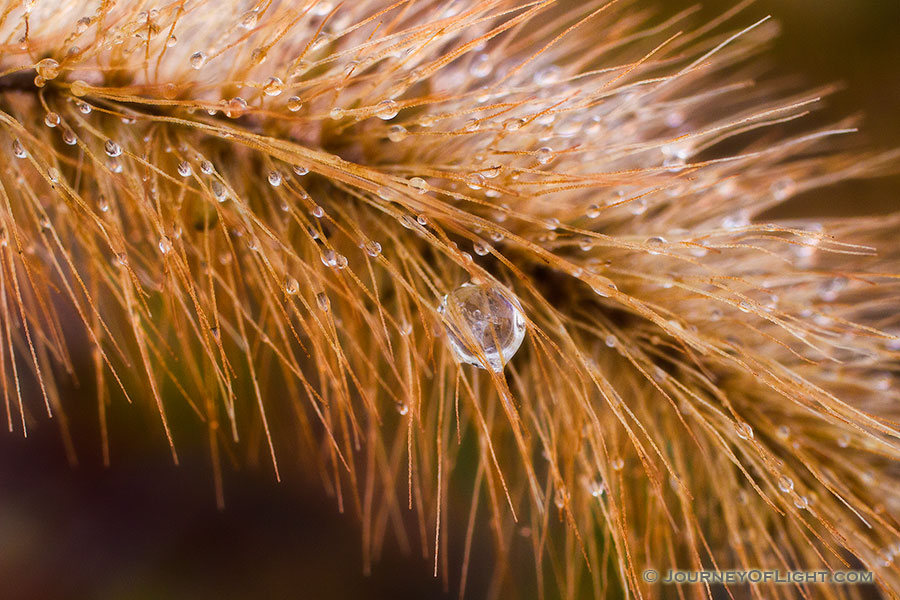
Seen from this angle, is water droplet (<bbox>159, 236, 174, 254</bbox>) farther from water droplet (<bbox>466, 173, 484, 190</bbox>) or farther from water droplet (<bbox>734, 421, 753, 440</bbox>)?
water droplet (<bbox>734, 421, 753, 440</bbox>)

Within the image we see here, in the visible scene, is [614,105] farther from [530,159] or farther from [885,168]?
[885,168]

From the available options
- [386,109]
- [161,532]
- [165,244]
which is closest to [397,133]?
[386,109]

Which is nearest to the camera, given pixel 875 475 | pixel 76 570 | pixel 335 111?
pixel 335 111

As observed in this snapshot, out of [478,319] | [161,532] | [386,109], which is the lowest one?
[161,532]

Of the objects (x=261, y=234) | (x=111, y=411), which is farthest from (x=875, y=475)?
(x=111, y=411)

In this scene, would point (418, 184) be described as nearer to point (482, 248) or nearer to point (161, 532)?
point (482, 248)

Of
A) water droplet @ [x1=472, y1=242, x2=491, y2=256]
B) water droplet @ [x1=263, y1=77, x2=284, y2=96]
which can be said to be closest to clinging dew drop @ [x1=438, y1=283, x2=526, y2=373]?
water droplet @ [x1=472, y1=242, x2=491, y2=256]
